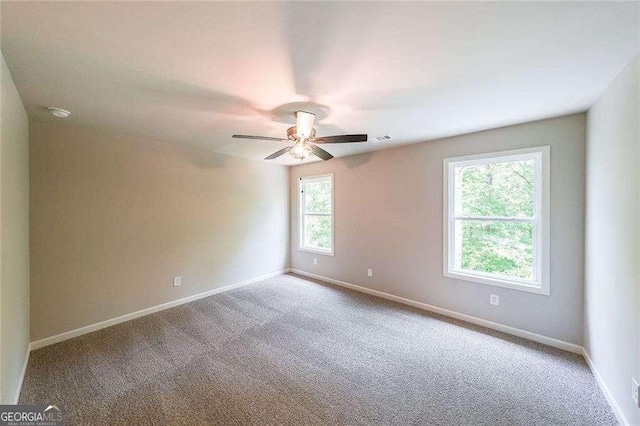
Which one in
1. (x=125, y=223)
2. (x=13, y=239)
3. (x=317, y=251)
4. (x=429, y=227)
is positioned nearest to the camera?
(x=13, y=239)

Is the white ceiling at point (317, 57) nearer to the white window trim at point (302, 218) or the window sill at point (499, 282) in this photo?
the window sill at point (499, 282)

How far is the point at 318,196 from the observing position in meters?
4.96

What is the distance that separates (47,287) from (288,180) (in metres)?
3.79

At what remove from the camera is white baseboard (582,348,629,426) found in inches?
63.4

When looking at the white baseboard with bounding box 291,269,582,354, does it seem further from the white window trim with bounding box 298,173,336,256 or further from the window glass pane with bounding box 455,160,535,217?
the window glass pane with bounding box 455,160,535,217

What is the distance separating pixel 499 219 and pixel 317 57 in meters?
2.73

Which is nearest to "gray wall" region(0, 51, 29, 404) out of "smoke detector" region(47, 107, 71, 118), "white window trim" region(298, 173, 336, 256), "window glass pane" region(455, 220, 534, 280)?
"smoke detector" region(47, 107, 71, 118)

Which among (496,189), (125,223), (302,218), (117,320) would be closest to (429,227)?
(496,189)

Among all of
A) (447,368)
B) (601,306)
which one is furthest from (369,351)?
(601,306)

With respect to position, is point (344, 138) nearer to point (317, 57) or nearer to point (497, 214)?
point (317, 57)

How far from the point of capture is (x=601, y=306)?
1.98 meters

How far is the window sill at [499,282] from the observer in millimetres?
2584

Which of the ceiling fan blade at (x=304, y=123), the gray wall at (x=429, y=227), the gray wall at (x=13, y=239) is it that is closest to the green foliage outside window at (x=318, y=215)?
the gray wall at (x=429, y=227)

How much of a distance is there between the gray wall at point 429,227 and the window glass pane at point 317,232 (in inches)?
9.1
